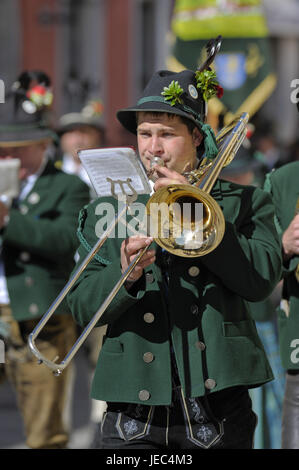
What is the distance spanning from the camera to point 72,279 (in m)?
3.46

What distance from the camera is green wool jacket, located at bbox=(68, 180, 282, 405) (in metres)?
3.41

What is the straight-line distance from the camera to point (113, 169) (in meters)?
3.38

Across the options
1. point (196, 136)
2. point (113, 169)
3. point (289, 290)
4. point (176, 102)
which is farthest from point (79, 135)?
point (113, 169)

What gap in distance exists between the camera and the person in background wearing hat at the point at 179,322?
3.42 meters

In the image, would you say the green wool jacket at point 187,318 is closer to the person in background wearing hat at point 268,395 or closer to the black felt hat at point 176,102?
the black felt hat at point 176,102

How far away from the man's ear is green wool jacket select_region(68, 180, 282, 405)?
0.23 meters

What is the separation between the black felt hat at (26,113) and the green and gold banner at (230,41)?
17.3 feet

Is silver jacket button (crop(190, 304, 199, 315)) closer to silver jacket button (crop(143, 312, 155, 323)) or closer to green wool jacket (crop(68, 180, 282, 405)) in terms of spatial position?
green wool jacket (crop(68, 180, 282, 405))

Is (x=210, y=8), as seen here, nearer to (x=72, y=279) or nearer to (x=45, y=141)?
(x=45, y=141)

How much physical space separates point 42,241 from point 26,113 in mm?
873

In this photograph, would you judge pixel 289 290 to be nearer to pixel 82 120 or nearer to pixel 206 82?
pixel 206 82

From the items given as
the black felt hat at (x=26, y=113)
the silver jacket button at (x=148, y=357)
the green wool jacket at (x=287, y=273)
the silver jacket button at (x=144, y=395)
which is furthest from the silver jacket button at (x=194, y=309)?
the black felt hat at (x=26, y=113)

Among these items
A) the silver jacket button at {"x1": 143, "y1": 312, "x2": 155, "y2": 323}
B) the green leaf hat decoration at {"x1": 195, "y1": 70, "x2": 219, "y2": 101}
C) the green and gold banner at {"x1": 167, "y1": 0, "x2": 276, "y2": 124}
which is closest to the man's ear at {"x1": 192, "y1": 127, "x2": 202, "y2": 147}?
the green leaf hat decoration at {"x1": 195, "y1": 70, "x2": 219, "y2": 101}

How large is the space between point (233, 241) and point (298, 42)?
20443 mm
